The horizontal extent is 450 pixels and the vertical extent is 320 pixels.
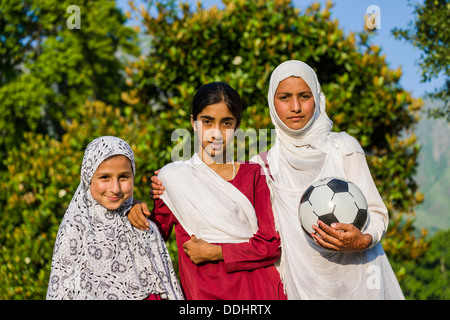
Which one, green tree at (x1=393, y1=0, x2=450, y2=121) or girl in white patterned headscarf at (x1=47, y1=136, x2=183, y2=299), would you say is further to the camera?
green tree at (x1=393, y1=0, x2=450, y2=121)

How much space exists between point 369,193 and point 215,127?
47.0 inches

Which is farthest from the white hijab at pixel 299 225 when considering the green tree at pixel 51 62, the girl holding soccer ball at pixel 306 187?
the green tree at pixel 51 62

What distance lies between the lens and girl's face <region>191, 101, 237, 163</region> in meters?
3.29

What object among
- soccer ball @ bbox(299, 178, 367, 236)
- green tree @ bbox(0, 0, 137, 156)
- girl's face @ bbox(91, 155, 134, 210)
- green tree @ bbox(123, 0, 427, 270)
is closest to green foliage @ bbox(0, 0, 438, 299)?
green tree @ bbox(123, 0, 427, 270)

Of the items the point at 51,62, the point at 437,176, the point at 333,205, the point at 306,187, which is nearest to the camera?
the point at 333,205

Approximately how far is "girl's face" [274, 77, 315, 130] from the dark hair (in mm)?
321

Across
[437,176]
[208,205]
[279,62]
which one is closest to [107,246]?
[208,205]

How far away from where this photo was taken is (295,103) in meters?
3.30

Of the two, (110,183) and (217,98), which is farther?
(217,98)

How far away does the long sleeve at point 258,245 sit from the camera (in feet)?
10.1

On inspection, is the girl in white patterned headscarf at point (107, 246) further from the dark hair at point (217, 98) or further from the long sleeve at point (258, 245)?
the dark hair at point (217, 98)

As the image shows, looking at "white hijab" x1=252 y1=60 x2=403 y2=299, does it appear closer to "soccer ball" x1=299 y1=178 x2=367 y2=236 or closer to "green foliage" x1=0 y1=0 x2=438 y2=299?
"soccer ball" x1=299 y1=178 x2=367 y2=236

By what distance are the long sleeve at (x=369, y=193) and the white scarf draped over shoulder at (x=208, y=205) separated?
0.77 meters

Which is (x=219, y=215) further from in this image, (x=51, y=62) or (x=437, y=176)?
(x=437, y=176)
